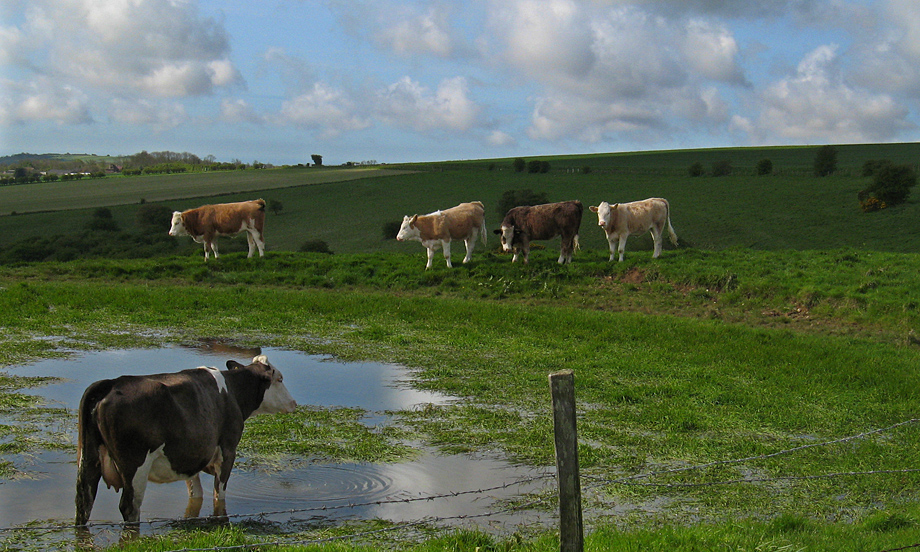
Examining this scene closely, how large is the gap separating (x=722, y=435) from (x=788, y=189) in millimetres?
54863

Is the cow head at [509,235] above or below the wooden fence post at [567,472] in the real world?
above

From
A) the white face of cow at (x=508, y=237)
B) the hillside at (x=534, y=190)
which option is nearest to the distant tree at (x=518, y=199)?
the hillside at (x=534, y=190)

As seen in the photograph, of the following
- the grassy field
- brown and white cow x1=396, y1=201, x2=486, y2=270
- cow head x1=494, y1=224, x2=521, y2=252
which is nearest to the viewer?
the grassy field

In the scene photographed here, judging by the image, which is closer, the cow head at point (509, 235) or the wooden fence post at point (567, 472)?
Answer: the wooden fence post at point (567, 472)

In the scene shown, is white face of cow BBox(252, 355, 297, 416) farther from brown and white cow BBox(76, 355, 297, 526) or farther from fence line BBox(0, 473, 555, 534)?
fence line BBox(0, 473, 555, 534)

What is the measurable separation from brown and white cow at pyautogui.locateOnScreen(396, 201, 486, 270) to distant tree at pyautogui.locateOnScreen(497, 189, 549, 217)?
28.2 metres

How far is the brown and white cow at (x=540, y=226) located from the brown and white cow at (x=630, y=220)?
3.34ft

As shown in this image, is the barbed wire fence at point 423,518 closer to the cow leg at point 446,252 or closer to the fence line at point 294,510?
the fence line at point 294,510

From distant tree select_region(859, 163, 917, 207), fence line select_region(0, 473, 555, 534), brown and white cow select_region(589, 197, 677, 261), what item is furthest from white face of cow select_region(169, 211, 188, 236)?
distant tree select_region(859, 163, 917, 207)

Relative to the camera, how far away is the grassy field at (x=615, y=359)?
25.4 feet

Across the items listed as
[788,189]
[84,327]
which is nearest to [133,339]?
[84,327]

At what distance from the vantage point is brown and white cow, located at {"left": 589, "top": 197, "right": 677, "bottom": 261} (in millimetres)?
26547

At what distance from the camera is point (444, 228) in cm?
2664

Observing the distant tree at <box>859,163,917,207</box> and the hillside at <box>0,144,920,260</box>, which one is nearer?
the hillside at <box>0,144,920,260</box>
